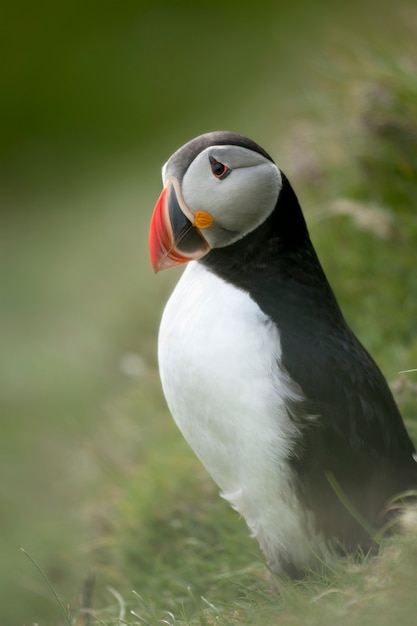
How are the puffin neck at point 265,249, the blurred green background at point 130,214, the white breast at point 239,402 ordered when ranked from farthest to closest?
the blurred green background at point 130,214, the puffin neck at point 265,249, the white breast at point 239,402

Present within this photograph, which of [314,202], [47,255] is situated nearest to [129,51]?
[47,255]

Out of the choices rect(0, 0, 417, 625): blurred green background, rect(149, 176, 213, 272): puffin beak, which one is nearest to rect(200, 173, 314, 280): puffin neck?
rect(149, 176, 213, 272): puffin beak

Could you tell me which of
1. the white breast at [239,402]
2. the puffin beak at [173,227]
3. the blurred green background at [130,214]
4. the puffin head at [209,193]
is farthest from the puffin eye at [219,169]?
the blurred green background at [130,214]

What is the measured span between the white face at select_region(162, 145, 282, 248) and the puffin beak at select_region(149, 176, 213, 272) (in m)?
0.03

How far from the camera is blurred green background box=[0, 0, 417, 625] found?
16.0 feet

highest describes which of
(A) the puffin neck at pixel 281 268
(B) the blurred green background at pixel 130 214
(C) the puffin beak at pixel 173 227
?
(C) the puffin beak at pixel 173 227

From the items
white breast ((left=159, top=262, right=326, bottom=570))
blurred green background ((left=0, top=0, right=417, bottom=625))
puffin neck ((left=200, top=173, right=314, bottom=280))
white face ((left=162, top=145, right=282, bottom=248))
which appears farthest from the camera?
blurred green background ((left=0, top=0, right=417, bottom=625))

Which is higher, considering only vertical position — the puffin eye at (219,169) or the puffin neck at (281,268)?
the puffin eye at (219,169)

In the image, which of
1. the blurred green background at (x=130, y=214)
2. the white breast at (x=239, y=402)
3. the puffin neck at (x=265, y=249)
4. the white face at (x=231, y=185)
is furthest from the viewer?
the blurred green background at (x=130, y=214)

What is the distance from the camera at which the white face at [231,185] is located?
10.3 feet

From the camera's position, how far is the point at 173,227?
3.17m

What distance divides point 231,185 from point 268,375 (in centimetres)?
64

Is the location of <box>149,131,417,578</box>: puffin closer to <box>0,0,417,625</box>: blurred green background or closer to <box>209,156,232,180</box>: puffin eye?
<box>209,156,232,180</box>: puffin eye

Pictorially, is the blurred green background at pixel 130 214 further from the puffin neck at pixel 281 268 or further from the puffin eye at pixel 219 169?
the puffin eye at pixel 219 169
